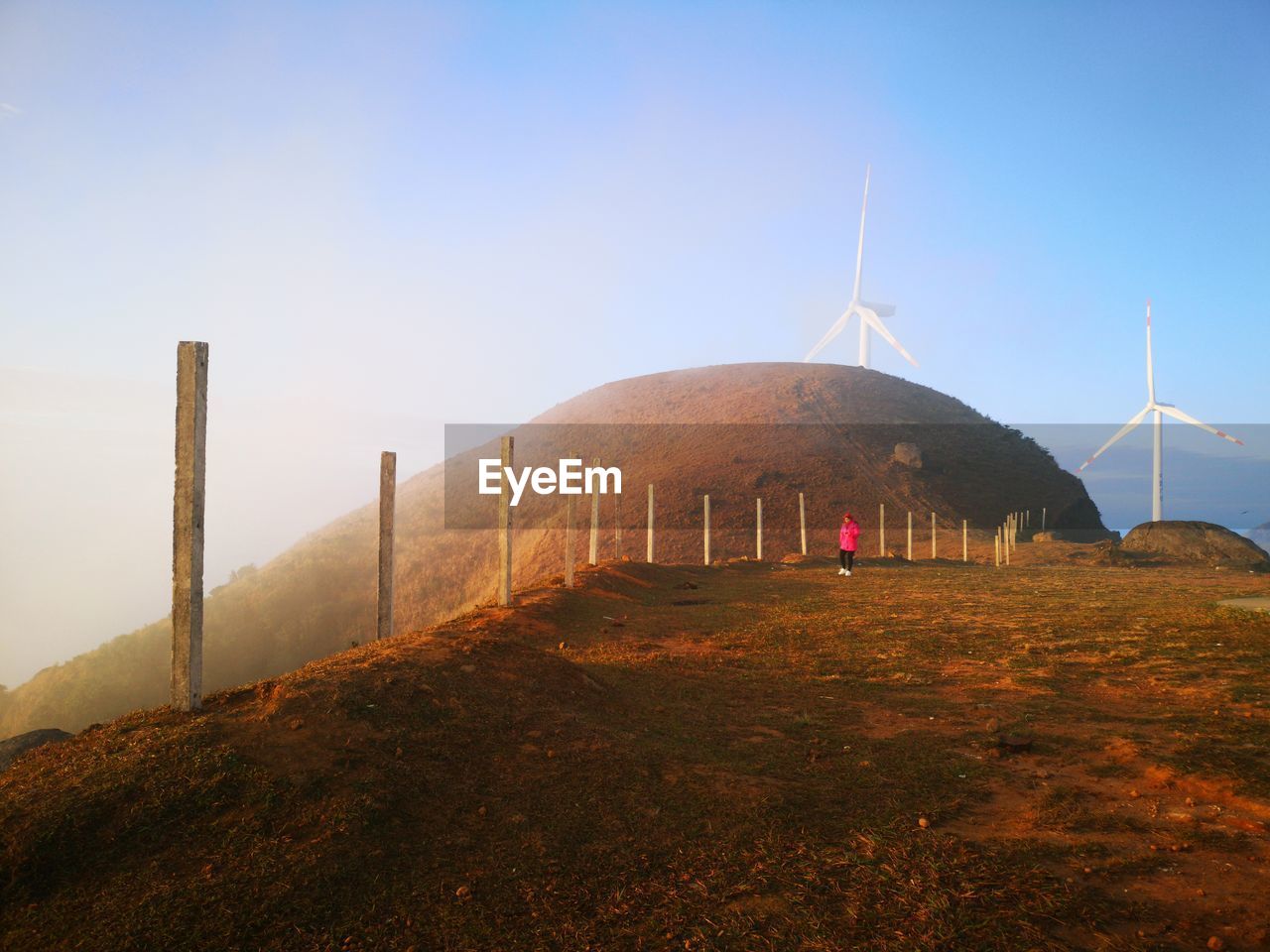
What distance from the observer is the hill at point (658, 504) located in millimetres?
46031

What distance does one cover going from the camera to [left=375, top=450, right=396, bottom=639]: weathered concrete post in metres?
13.0

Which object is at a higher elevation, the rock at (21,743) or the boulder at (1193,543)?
the boulder at (1193,543)

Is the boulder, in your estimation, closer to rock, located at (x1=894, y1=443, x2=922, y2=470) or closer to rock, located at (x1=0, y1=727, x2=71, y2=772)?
rock, located at (x1=894, y1=443, x2=922, y2=470)

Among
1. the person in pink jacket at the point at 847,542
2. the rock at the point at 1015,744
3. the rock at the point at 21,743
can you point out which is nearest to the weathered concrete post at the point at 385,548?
the rock at the point at 21,743

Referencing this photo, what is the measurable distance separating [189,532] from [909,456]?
196 ft

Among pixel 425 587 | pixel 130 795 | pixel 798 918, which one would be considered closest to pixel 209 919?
pixel 130 795

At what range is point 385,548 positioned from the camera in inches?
516

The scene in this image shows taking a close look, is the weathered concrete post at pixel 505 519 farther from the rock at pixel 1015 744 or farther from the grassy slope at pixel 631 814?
the rock at pixel 1015 744

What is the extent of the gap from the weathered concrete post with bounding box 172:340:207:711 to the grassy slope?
0.43 m

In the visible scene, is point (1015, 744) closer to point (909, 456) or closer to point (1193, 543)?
point (1193, 543)

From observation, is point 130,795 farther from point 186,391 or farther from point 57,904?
point 186,391

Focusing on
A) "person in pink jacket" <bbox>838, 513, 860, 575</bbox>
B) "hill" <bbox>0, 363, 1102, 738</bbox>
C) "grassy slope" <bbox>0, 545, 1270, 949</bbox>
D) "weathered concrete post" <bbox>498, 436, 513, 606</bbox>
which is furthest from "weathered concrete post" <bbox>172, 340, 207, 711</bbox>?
"hill" <bbox>0, 363, 1102, 738</bbox>

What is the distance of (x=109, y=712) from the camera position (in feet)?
141

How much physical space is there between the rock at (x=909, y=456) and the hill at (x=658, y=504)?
0.33 metres
